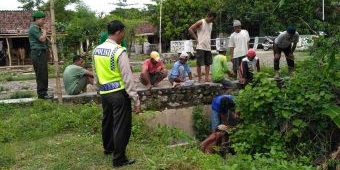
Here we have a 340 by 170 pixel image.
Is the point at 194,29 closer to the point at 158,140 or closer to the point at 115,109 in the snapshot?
the point at 158,140

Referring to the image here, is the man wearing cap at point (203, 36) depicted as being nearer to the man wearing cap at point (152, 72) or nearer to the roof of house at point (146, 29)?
the man wearing cap at point (152, 72)

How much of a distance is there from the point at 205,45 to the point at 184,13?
76.7 ft

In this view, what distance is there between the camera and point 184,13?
33.4 meters

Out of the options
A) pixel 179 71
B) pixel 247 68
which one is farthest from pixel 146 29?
pixel 247 68

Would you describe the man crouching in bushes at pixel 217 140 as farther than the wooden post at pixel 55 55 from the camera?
Yes

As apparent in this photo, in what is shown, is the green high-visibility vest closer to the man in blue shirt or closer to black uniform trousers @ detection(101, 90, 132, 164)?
black uniform trousers @ detection(101, 90, 132, 164)

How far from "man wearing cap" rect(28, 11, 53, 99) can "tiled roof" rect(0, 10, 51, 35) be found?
19.2 m

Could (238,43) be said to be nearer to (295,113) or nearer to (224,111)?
(224,111)

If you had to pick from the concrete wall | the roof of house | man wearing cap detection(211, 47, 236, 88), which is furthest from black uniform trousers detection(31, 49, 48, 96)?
the roof of house

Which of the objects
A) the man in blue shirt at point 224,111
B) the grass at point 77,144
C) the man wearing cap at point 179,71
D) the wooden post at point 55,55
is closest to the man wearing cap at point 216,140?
the man in blue shirt at point 224,111

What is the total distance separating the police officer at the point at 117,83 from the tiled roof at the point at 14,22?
75.7ft

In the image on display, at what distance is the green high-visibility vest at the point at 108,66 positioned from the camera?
5219 millimetres

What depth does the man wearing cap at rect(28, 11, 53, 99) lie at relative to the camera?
863 cm

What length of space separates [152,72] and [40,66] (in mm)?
2596
